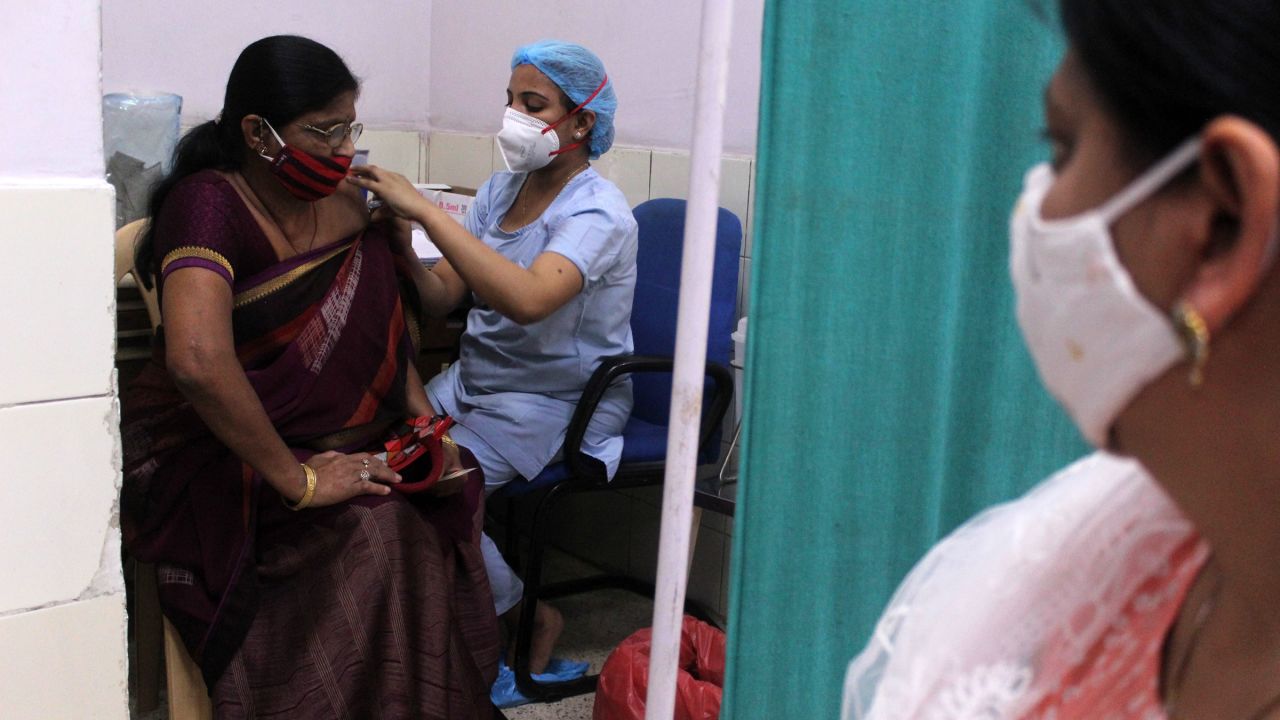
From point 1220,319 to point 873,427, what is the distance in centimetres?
88

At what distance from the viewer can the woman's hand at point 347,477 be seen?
73.3 inches

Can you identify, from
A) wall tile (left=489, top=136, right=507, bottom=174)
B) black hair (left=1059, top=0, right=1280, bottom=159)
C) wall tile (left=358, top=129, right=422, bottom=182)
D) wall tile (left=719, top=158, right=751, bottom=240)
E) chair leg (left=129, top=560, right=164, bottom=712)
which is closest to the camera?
black hair (left=1059, top=0, right=1280, bottom=159)

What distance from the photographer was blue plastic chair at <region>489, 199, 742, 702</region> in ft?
7.41

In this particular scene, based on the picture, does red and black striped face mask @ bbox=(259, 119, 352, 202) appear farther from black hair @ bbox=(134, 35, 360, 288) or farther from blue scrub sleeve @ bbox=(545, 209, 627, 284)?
blue scrub sleeve @ bbox=(545, 209, 627, 284)

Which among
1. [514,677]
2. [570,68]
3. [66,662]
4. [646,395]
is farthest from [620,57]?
[66,662]

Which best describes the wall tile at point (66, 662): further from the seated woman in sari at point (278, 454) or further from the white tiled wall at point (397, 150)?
the white tiled wall at point (397, 150)

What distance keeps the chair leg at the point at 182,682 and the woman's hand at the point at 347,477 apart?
0.30 m

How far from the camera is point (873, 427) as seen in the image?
1.34 meters

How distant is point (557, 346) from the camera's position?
232 cm

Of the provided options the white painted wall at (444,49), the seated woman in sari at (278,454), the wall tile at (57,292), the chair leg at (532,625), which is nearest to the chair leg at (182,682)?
the seated woman in sari at (278,454)

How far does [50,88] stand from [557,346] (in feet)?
3.58

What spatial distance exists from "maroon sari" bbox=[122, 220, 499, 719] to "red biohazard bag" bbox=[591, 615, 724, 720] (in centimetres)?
21

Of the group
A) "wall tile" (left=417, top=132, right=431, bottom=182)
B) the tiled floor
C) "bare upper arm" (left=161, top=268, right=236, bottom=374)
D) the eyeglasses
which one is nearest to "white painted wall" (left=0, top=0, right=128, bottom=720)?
"bare upper arm" (left=161, top=268, right=236, bottom=374)

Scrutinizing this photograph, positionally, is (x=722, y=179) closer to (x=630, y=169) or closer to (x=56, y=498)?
(x=630, y=169)
